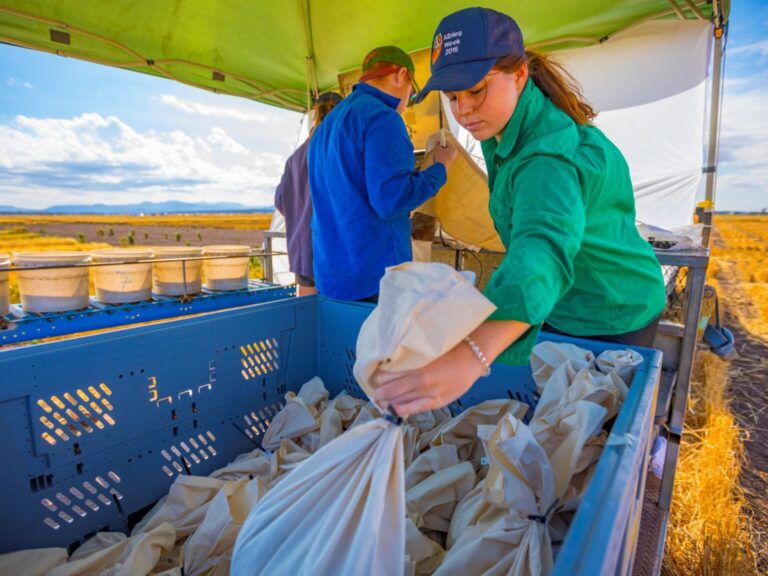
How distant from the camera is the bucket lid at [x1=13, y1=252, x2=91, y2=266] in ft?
3.76

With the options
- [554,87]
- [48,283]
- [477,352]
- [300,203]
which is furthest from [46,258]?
[554,87]

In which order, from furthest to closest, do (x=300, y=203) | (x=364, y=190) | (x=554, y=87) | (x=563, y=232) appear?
(x=300, y=203)
(x=364, y=190)
(x=554, y=87)
(x=563, y=232)

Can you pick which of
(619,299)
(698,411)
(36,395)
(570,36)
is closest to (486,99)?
(619,299)

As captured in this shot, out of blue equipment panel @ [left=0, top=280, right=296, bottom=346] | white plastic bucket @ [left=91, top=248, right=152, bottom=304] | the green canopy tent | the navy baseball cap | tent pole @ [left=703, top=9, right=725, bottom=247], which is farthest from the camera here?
the green canopy tent

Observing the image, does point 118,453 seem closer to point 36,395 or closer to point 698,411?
point 36,395

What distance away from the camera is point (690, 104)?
8.59ft

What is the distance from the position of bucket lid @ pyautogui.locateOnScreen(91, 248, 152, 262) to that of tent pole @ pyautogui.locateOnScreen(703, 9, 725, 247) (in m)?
2.40

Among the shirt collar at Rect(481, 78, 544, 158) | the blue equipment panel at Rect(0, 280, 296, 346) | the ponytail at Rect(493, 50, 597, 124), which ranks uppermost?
the ponytail at Rect(493, 50, 597, 124)

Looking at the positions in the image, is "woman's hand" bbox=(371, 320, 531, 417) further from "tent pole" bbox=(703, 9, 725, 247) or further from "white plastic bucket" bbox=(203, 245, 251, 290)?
"tent pole" bbox=(703, 9, 725, 247)

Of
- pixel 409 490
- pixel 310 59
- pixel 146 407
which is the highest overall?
pixel 310 59

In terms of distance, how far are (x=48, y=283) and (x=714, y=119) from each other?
10.2 feet

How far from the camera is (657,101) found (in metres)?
2.74

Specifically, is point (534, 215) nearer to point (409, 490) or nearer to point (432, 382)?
point (432, 382)

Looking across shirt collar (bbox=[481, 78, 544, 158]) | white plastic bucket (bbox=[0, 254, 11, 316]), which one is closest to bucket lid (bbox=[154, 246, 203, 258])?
white plastic bucket (bbox=[0, 254, 11, 316])
